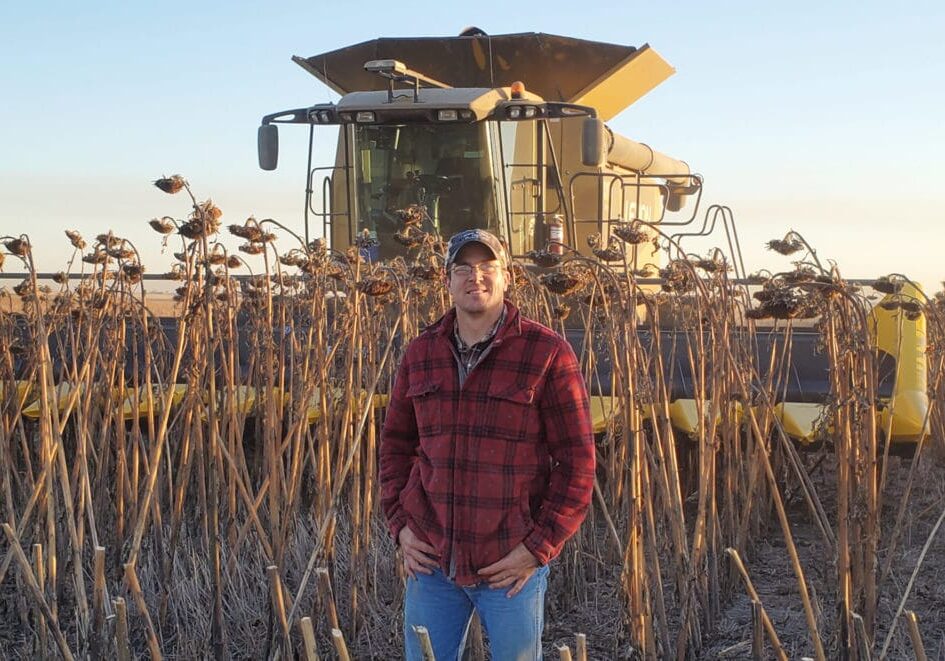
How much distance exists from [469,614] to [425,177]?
5570 mm

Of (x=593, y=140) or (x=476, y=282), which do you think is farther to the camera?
(x=593, y=140)

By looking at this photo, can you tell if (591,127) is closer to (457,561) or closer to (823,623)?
(823,623)

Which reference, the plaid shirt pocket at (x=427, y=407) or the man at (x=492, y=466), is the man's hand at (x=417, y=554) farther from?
the plaid shirt pocket at (x=427, y=407)

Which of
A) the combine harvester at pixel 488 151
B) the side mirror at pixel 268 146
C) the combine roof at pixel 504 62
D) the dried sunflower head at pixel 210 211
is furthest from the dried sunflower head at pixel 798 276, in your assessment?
the combine roof at pixel 504 62

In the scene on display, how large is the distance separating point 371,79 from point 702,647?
683cm

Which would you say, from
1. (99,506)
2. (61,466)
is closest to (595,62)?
(99,506)

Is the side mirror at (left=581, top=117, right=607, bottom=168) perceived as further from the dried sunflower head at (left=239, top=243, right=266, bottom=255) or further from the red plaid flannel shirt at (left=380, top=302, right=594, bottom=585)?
the red plaid flannel shirt at (left=380, top=302, right=594, bottom=585)

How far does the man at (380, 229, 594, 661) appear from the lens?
231 centimetres

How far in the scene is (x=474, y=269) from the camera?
7.73 ft

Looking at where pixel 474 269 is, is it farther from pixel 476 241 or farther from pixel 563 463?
pixel 563 463

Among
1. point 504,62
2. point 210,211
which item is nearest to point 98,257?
point 210,211

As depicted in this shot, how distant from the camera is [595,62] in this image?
938 cm

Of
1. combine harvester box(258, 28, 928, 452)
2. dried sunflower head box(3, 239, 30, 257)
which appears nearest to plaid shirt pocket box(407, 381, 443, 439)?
dried sunflower head box(3, 239, 30, 257)

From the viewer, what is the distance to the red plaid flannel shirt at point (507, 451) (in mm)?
2312
